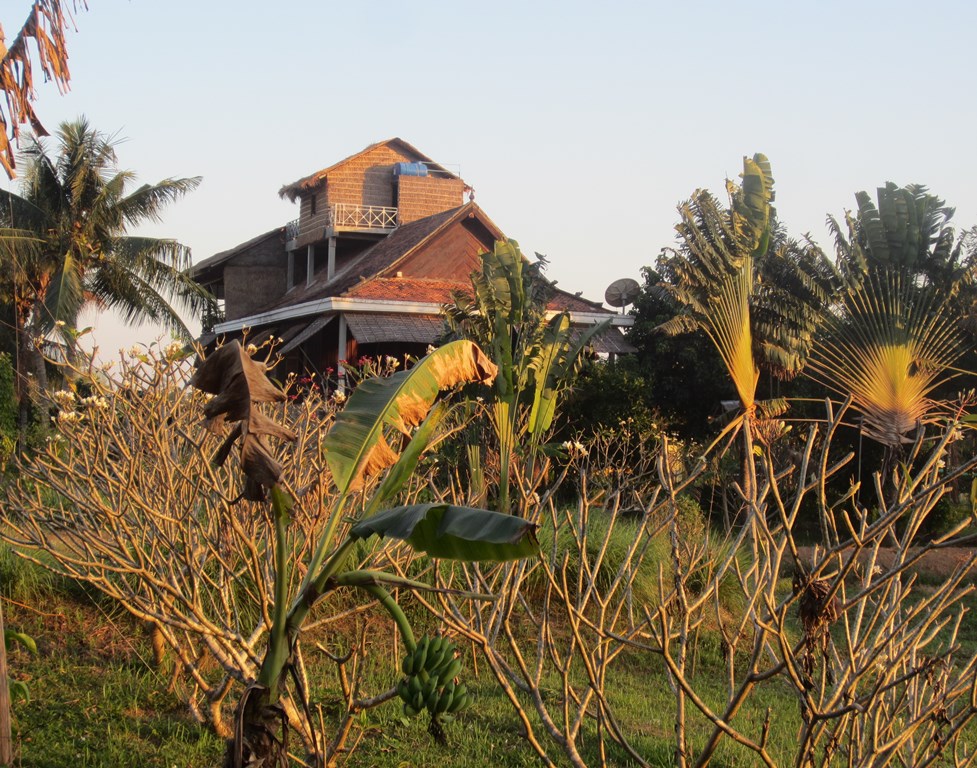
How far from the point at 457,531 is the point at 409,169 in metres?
26.3

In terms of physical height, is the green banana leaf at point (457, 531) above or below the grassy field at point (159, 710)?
above

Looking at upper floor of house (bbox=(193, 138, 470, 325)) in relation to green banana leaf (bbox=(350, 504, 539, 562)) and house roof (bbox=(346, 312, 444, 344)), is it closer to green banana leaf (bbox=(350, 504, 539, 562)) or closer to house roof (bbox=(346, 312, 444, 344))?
house roof (bbox=(346, 312, 444, 344))

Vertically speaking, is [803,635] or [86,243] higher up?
[86,243]

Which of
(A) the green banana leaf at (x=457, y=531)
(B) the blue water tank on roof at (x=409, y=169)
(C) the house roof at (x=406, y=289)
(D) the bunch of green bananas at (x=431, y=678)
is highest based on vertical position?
(B) the blue water tank on roof at (x=409, y=169)

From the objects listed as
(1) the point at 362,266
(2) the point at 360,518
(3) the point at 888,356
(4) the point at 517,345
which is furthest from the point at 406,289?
(2) the point at 360,518

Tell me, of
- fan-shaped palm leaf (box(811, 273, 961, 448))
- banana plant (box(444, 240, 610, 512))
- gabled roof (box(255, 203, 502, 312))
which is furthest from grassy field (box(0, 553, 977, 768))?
gabled roof (box(255, 203, 502, 312))

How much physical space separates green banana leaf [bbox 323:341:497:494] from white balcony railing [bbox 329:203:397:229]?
75.4 feet

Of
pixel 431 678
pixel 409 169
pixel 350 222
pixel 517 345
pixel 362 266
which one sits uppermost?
pixel 409 169

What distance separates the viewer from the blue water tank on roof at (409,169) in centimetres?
2834

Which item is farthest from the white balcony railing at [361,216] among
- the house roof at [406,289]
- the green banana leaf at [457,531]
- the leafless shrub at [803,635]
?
the green banana leaf at [457,531]

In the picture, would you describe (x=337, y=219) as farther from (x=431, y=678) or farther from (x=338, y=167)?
(x=431, y=678)

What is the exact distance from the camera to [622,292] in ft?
79.3

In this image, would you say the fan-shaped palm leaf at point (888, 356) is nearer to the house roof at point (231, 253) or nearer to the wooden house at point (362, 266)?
the wooden house at point (362, 266)

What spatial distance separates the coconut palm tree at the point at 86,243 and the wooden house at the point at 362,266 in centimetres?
225
